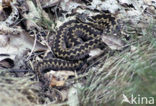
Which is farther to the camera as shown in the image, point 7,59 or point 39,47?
point 39,47

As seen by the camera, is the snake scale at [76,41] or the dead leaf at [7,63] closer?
the dead leaf at [7,63]

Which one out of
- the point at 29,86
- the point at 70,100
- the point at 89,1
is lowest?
the point at 70,100

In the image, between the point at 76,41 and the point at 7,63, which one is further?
the point at 76,41

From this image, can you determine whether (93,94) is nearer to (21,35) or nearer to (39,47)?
(39,47)

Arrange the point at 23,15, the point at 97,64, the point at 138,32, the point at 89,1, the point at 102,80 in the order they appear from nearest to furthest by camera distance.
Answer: the point at 102,80 → the point at 97,64 → the point at 138,32 → the point at 23,15 → the point at 89,1

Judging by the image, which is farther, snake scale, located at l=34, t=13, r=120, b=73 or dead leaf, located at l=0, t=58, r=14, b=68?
snake scale, located at l=34, t=13, r=120, b=73

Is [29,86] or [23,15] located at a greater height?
[23,15]

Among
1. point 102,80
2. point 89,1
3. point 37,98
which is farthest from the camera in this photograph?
point 89,1

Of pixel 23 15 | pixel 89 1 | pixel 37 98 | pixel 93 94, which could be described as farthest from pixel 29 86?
pixel 89 1
